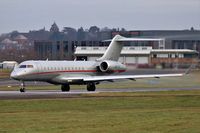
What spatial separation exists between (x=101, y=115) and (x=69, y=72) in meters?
28.4

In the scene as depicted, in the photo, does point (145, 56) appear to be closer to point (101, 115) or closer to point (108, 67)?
point (108, 67)

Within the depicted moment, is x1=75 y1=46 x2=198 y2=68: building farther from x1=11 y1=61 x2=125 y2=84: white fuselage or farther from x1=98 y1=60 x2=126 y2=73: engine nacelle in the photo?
x1=11 y1=61 x2=125 y2=84: white fuselage

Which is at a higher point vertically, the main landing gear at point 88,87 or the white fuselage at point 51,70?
the white fuselage at point 51,70

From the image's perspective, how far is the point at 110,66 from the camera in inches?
2379

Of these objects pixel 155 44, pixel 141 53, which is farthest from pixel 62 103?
pixel 155 44

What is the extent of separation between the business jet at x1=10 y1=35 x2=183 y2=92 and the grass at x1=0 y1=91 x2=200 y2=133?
15166mm

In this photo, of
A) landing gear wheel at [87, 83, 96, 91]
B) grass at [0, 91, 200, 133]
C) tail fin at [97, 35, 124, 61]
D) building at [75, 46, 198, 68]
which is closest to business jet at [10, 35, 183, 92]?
landing gear wheel at [87, 83, 96, 91]

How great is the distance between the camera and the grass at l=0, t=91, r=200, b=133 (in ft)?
82.7

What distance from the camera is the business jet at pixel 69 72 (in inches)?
2229

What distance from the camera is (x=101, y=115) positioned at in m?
30.8

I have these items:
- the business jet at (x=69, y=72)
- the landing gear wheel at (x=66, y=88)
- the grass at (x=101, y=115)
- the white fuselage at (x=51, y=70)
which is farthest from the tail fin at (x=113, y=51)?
the grass at (x=101, y=115)

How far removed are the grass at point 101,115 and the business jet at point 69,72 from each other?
49.8 ft

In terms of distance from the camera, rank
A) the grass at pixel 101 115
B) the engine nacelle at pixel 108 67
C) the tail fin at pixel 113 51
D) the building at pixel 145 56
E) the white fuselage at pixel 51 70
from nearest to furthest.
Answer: the grass at pixel 101 115
the white fuselage at pixel 51 70
the engine nacelle at pixel 108 67
the tail fin at pixel 113 51
the building at pixel 145 56

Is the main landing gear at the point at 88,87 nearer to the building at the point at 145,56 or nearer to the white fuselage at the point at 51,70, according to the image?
the white fuselage at the point at 51,70
